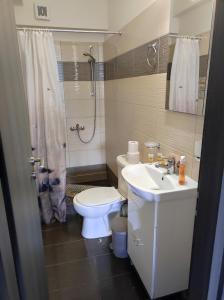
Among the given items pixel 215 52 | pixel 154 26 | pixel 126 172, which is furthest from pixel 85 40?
pixel 215 52

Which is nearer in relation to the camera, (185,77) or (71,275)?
(185,77)

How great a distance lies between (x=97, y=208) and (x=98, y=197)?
0.51 ft

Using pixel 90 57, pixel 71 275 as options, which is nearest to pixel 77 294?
pixel 71 275

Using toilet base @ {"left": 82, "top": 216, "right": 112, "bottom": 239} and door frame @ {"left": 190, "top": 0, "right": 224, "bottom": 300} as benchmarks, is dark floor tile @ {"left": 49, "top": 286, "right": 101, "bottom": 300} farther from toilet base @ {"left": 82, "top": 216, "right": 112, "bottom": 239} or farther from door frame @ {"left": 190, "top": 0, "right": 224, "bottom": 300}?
door frame @ {"left": 190, "top": 0, "right": 224, "bottom": 300}

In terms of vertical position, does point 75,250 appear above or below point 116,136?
below

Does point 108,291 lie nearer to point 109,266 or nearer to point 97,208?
point 109,266

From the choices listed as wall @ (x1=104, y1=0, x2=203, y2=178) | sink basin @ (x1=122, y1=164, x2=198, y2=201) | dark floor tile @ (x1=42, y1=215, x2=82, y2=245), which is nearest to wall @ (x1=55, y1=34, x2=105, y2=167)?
wall @ (x1=104, y1=0, x2=203, y2=178)

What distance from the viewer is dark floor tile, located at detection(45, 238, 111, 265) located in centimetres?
209

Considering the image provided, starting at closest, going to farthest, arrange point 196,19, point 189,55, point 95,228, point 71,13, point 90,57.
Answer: point 196,19, point 189,55, point 95,228, point 71,13, point 90,57

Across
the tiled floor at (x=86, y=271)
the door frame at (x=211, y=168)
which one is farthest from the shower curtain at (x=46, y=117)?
the door frame at (x=211, y=168)

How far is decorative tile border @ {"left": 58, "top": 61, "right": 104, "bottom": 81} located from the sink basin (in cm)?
204

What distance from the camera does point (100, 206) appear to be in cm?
216

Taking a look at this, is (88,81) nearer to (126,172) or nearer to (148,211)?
(126,172)

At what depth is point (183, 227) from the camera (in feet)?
4.88
